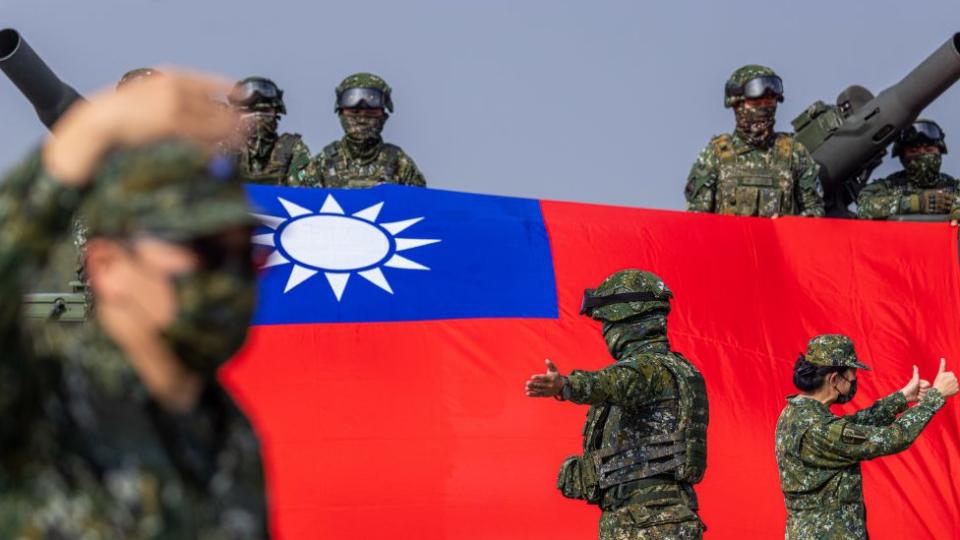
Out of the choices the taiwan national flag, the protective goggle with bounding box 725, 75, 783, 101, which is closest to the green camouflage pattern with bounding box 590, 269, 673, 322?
the taiwan national flag

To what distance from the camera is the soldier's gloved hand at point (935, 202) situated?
46.6ft

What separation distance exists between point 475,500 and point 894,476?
2.86m

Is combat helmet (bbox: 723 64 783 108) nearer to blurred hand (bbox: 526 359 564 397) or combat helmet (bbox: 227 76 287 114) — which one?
combat helmet (bbox: 227 76 287 114)

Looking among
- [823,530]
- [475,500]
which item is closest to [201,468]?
[823,530]

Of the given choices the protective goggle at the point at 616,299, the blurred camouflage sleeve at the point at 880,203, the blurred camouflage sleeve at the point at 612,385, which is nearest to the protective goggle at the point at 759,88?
the blurred camouflage sleeve at the point at 880,203

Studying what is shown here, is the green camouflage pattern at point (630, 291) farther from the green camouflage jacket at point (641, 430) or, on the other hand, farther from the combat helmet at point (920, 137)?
the combat helmet at point (920, 137)

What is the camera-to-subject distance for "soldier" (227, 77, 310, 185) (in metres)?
12.7

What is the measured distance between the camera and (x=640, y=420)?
23.3 feet

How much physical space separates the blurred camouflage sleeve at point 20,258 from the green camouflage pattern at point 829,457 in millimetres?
6739

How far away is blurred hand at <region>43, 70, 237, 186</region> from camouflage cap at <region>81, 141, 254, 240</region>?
0.01m

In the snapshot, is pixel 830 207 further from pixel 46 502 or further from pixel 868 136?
pixel 46 502

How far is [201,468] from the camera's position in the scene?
1.83 meters

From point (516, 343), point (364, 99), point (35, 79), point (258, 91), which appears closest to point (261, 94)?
point (258, 91)

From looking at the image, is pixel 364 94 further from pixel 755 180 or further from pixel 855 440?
pixel 855 440
